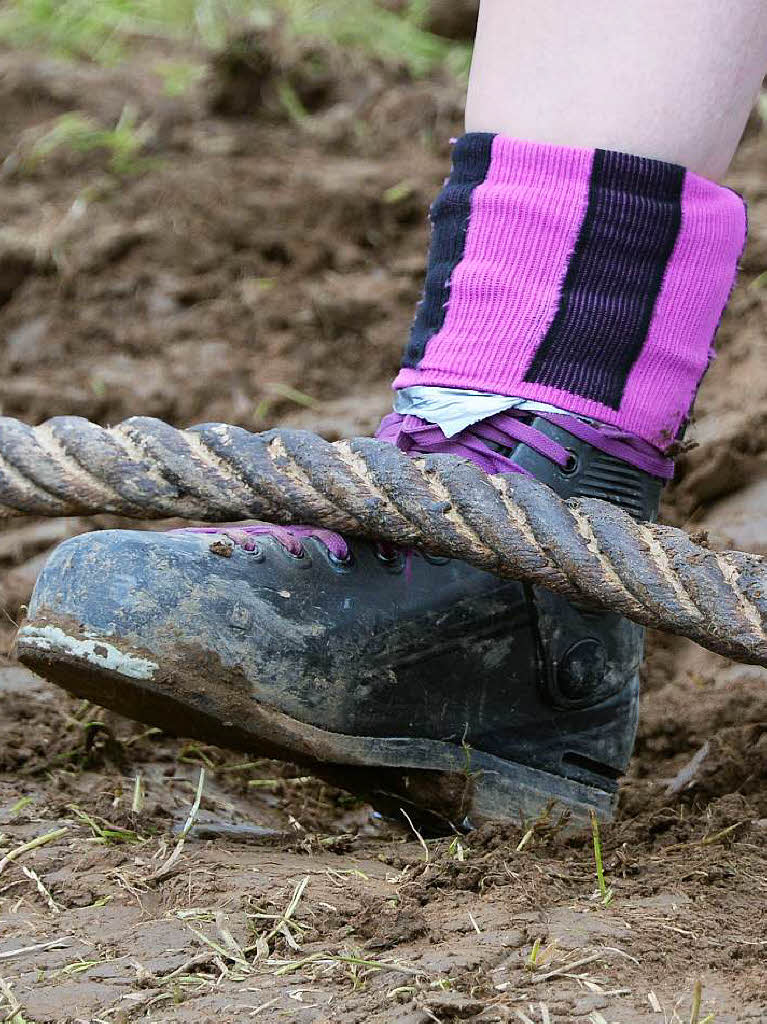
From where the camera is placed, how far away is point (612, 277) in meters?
1.34

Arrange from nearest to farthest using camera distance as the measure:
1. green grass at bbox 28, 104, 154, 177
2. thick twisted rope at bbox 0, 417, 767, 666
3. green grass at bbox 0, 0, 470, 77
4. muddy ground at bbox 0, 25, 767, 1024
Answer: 1. muddy ground at bbox 0, 25, 767, 1024
2. thick twisted rope at bbox 0, 417, 767, 666
3. green grass at bbox 28, 104, 154, 177
4. green grass at bbox 0, 0, 470, 77

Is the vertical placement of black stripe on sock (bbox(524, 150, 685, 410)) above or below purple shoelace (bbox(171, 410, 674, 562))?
above

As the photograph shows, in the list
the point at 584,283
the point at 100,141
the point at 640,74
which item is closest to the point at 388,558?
the point at 584,283

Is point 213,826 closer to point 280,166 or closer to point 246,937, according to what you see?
point 246,937

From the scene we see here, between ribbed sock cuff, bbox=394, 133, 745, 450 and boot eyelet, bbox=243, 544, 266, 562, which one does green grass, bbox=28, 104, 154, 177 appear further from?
boot eyelet, bbox=243, 544, 266, 562

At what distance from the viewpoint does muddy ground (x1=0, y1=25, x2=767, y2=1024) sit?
0.99 metres

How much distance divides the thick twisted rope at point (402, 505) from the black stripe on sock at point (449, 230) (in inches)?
8.3

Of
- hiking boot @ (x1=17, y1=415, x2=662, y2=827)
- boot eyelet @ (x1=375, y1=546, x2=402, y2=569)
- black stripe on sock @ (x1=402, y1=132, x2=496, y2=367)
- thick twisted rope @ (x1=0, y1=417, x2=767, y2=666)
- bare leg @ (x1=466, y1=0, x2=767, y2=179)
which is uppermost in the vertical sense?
bare leg @ (x1=466, y1=0, x2=767, y2=179)

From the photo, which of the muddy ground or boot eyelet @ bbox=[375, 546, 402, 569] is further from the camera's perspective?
boot eyelet @ bbox=[375, 546, 402, 569]

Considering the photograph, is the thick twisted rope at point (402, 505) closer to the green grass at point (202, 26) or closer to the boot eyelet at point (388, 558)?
the boot eyelet at point (388, 558)

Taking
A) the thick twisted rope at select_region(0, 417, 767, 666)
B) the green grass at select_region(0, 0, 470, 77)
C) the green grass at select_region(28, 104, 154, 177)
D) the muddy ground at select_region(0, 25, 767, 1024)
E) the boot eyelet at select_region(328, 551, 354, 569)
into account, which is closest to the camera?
the muddy ground at select_region(0, 25, 767, 1024)

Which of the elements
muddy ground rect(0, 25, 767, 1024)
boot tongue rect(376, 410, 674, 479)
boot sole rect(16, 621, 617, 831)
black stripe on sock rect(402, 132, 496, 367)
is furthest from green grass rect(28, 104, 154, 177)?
boot sole rect(16, 621, 617, 831)

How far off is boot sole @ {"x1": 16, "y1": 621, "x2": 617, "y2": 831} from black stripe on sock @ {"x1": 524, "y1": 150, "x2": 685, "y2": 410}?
0.38 meters

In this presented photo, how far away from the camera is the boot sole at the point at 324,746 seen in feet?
3.95
